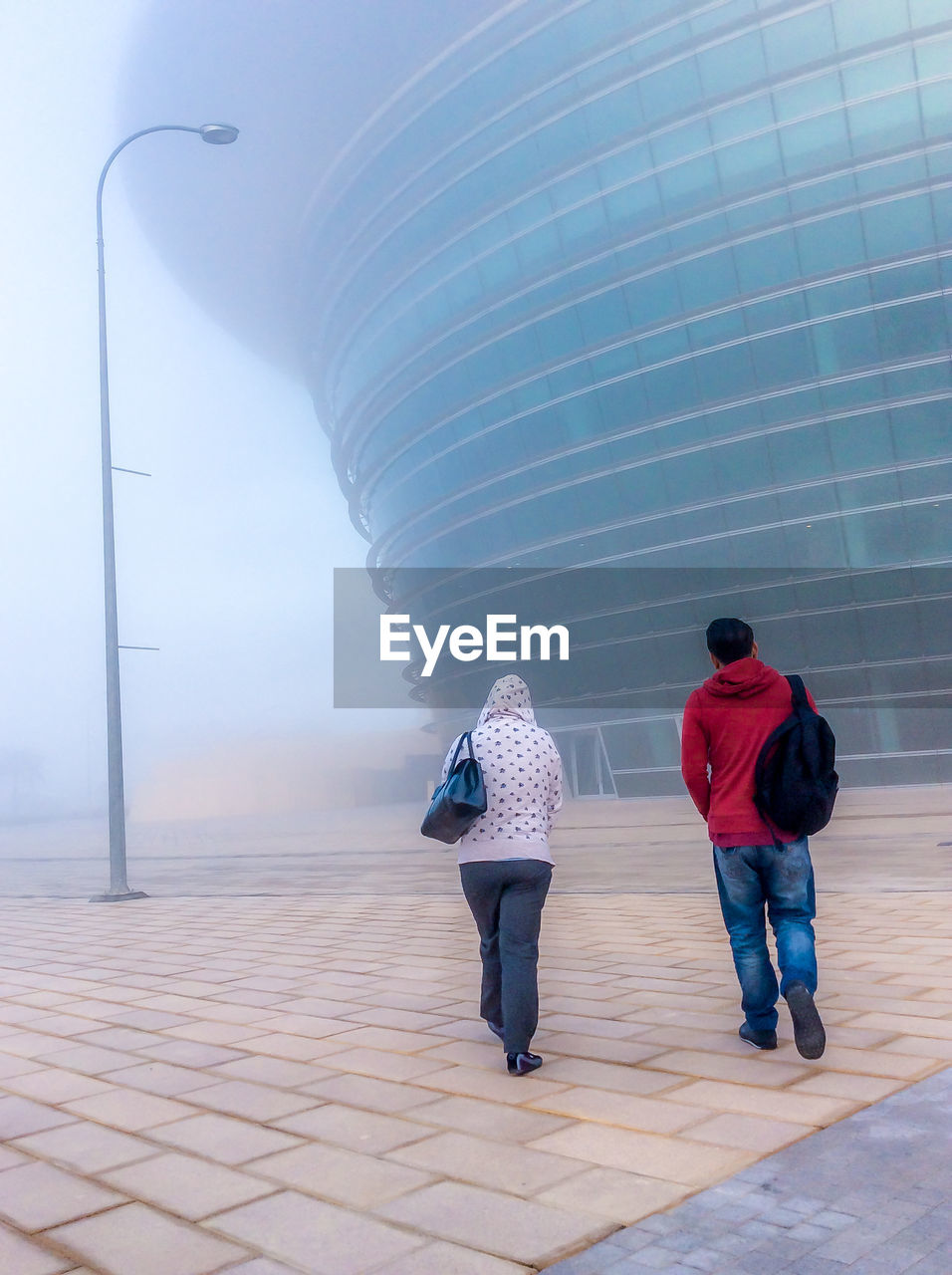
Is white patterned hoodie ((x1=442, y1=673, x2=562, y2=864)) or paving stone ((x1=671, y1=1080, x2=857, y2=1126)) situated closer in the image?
paving stone ((x1=671, y1=1080, x2=857, y2=1126))

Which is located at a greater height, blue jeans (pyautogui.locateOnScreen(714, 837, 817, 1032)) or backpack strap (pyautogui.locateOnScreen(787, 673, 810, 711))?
backpack strap (pyautogui.locateOnScreen(787, 673, 810, 711))

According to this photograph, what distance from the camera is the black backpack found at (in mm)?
5242

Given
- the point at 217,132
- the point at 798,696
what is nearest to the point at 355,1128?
the point at 798,696

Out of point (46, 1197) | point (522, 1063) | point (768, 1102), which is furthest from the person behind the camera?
point (522, 1063)

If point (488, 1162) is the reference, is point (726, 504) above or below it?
above

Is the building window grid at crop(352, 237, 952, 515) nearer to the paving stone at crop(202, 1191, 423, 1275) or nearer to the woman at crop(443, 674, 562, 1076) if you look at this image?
the woman at crop(443, 674, 562, 1076)

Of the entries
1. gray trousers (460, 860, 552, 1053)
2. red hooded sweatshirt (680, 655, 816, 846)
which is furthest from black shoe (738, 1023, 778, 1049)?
gray trousers (460, 860, 552, 1053)

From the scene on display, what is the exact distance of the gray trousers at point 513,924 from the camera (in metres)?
5.29

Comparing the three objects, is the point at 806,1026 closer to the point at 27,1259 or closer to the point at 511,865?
the point at 511,865

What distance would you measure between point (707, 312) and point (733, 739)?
34.6 metres

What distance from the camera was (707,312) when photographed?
3762 centimetres

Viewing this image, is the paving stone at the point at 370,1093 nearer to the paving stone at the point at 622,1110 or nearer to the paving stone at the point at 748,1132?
the paving stone at the point at 622,1110

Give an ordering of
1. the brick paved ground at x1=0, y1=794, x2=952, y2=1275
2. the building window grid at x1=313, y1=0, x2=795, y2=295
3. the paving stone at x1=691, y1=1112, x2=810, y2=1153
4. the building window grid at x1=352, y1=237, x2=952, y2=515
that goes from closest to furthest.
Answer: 1. the brick paved ground at x1=0, y1=794, x2=952, y2=1275
2. the paving stone at x1=691, y1=1112, x2=810, y2=1153
3. the building window grid at x1=352, y1=237, x2=952, y2=515
4. the building window grid at x1=313, y1=0, x2=795, y2=295

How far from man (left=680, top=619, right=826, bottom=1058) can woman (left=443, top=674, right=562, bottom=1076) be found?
0.76 metres
